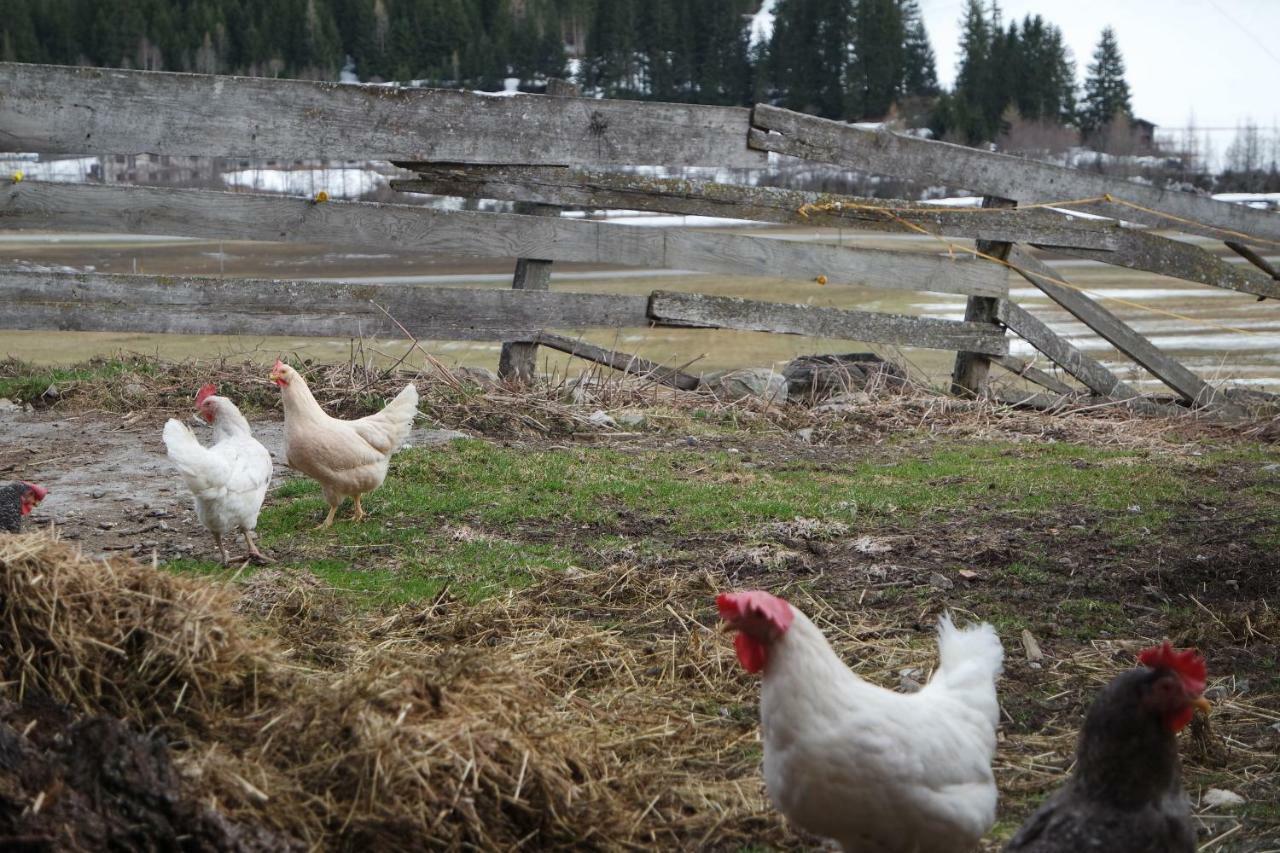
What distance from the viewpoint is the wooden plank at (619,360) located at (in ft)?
30.5

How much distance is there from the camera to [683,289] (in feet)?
63.2

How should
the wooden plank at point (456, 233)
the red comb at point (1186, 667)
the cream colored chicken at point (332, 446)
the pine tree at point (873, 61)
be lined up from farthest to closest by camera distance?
the pine tree at point (873, 61) → the wooden plank at point (456, 233) → the cream colored chicken at point (332, 446) → the red comb at point (1186, 667)

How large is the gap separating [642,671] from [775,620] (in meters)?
1.60

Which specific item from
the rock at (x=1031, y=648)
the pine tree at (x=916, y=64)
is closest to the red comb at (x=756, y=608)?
the rock at (x=1031, y=648)

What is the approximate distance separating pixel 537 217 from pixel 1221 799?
634 cm

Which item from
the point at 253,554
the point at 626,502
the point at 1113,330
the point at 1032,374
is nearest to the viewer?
the point at 253,554

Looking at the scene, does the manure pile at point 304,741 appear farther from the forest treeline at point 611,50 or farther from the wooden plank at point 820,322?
the forest treeline at point 611,50

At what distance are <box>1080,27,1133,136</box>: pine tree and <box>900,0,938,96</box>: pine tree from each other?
566 cm

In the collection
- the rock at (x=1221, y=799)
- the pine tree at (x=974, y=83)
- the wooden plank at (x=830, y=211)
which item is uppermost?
the pine tree at (x=974, y=83)

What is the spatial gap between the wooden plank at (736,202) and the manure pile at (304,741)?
506 cm

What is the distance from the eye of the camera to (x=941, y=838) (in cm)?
317

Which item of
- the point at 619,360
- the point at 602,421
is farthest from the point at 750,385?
the point at 602,421

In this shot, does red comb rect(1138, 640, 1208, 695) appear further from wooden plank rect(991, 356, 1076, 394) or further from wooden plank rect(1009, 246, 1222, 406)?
wooden plank rect(991, 356, 1076, 394)

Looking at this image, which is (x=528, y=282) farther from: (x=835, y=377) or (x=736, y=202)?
(x=835, y=377)
